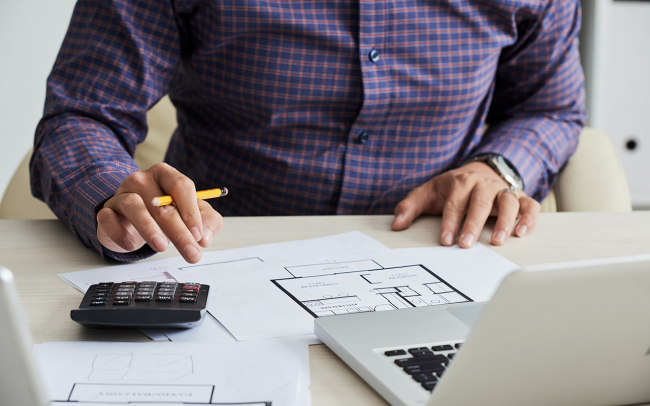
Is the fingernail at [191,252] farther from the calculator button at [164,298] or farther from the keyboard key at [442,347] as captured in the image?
the keyboard key at [442,347]

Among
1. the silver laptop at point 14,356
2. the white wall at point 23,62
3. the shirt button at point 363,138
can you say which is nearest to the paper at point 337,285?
the silver laptop at point 14,356

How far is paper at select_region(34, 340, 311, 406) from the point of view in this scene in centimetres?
36

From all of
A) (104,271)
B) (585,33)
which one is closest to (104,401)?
(104,271)

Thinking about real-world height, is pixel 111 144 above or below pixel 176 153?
above

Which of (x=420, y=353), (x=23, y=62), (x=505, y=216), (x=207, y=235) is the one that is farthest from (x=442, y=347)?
(x=23, y=62)

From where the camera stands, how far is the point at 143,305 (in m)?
0.46

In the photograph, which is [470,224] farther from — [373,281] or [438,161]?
[438,161]

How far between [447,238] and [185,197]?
315 mm

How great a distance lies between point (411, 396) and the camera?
0.34m

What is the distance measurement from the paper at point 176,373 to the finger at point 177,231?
11 centimetres

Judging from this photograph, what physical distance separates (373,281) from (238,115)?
1.52ft

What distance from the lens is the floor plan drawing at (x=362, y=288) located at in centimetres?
51

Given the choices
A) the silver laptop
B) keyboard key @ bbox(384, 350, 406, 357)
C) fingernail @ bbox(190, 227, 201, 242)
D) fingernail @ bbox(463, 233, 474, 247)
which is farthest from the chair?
the silver laptop

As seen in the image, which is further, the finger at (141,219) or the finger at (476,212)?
the finger at (476,212)
